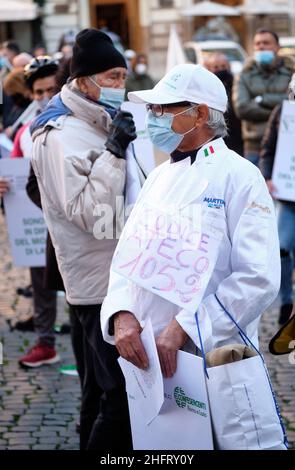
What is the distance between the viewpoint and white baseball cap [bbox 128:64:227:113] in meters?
3.59

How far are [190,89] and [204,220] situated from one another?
1.55ft

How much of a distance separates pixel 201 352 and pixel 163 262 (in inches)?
12.6

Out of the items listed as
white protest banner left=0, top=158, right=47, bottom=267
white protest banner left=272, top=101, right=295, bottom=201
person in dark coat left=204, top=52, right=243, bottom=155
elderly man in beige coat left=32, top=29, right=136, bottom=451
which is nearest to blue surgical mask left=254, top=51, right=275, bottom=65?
person in dark coat left=204, top=52, right=243, bottom=155

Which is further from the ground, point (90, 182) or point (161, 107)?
point (161, 107)

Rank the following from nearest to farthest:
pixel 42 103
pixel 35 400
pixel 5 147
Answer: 1. pixel 35 400
2. pixel 42 103
3. pixel 5 147

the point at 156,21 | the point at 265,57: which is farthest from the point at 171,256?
the point at 156,21

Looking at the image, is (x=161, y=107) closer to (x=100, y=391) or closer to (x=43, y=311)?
(x=100, y=391)

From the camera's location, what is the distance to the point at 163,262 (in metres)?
3.46

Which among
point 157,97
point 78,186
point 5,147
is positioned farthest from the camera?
point 5,147

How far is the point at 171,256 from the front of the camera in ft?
11.3

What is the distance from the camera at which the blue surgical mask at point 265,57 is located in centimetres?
927

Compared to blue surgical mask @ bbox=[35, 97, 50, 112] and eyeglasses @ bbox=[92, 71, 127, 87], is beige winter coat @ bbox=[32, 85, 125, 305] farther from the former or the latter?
blue surgical mask @ bbox=[35, 97, 50, 112]

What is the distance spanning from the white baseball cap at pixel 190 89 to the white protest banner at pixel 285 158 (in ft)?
A: 12.1

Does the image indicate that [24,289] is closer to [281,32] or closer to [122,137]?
[122,137]
